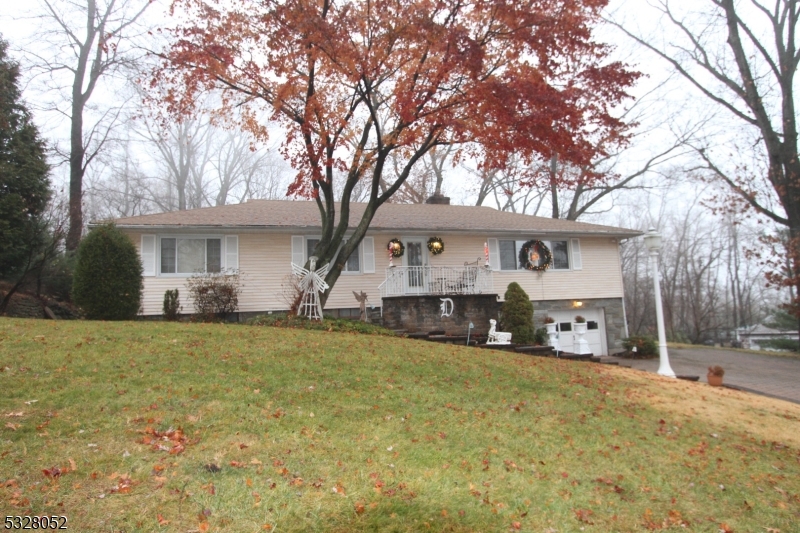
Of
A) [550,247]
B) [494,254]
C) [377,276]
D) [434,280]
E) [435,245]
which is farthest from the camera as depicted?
[550,247]

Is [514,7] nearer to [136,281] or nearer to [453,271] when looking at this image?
[453,271]

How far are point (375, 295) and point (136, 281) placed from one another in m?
6.66

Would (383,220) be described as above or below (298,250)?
above

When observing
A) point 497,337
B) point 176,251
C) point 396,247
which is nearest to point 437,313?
point 497,337

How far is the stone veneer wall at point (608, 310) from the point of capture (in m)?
18.0

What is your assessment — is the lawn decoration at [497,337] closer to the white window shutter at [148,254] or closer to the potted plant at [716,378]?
the potted plant at [716,378]

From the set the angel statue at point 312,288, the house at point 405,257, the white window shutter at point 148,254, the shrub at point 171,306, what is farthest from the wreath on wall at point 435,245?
the white window shutter at point 148,254

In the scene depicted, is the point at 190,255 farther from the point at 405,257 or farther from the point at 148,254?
the point at 405,257

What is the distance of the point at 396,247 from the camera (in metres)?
16.4

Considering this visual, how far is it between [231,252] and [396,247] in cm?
495

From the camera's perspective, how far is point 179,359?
7.24 metres

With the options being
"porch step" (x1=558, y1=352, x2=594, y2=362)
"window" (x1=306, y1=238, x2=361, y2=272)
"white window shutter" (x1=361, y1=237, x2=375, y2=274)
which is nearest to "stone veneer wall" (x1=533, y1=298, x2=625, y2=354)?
"porch step" (x1=558, y1=352, x2=594, y2=362)

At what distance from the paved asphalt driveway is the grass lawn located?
3974mm

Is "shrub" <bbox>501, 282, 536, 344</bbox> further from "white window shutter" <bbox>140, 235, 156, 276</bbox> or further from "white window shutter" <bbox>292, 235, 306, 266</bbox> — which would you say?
"white window shutter" <bbox>140, 235, 156, 276</bbox>
